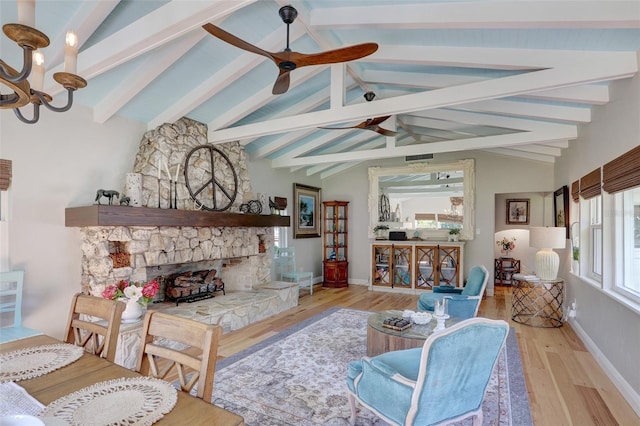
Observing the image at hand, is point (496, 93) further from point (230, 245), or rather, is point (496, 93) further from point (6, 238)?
point (6, 238)

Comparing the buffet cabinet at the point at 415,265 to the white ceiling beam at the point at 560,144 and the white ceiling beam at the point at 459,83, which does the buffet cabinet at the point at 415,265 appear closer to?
the white ceiling beam at the point at 560,144

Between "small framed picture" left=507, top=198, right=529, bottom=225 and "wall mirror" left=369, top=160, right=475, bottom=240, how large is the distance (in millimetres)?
1538

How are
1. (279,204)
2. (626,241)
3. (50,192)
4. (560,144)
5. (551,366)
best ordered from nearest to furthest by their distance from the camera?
(626,241) < (551,366) < (50,192) < (560,144) < (279,204)

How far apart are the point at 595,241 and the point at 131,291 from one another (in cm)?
510

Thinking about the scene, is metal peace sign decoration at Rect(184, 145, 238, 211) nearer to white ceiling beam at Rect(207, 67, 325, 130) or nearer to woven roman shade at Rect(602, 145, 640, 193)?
white ceiling beam at Rect(207, 67, 325, 130)

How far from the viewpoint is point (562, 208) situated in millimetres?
5316

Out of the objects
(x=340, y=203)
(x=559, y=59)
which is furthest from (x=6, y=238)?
(x=340, y=203)

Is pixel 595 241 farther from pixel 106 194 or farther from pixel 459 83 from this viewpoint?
pixel 106 194

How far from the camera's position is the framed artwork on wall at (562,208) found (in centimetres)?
494

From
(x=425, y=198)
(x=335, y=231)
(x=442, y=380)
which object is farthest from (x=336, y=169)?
(x=442, y=380)

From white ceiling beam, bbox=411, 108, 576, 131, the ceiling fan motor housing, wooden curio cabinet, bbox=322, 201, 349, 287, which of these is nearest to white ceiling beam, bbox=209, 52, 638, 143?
the ceiling fan motor housing

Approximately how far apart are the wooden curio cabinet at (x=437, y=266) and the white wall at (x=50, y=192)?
5518 mm

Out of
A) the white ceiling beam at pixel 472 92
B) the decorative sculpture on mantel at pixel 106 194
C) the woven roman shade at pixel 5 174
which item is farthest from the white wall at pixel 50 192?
the white ceiling beam at pixel 472 92

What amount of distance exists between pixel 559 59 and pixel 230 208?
4280 millimetres
